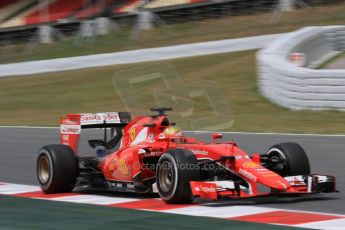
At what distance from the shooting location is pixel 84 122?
8.97m

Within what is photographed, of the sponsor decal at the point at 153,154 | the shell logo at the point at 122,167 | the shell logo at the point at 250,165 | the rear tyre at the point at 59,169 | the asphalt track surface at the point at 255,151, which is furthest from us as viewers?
the rear tyre at the point at 59,169

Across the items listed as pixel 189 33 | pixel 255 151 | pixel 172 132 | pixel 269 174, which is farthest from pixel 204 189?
pixel 189 33

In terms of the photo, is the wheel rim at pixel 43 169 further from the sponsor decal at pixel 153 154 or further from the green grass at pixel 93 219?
the sponsor decal at pixel 153 154

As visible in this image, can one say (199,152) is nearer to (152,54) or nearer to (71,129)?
(71,129)

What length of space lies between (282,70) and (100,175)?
26.6 feet

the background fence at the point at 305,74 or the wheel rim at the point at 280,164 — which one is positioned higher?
the background fence at the point at 305,74

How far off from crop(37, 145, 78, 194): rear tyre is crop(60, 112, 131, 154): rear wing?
42cm

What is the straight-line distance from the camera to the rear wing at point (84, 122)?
29.4ft

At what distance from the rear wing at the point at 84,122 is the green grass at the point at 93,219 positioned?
4.69ft

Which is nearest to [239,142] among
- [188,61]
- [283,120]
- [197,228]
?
[283,120]

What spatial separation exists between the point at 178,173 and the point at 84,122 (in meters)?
2.11

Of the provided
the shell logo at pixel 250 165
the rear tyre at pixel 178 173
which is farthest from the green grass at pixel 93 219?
the shell logo at pixel 250 165

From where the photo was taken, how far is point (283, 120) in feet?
49.7

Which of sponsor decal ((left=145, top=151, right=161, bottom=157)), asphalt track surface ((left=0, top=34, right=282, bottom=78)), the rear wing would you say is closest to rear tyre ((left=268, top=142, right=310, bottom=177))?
sponsor decal ((left=145, top=151, right=161, bottom=157))
